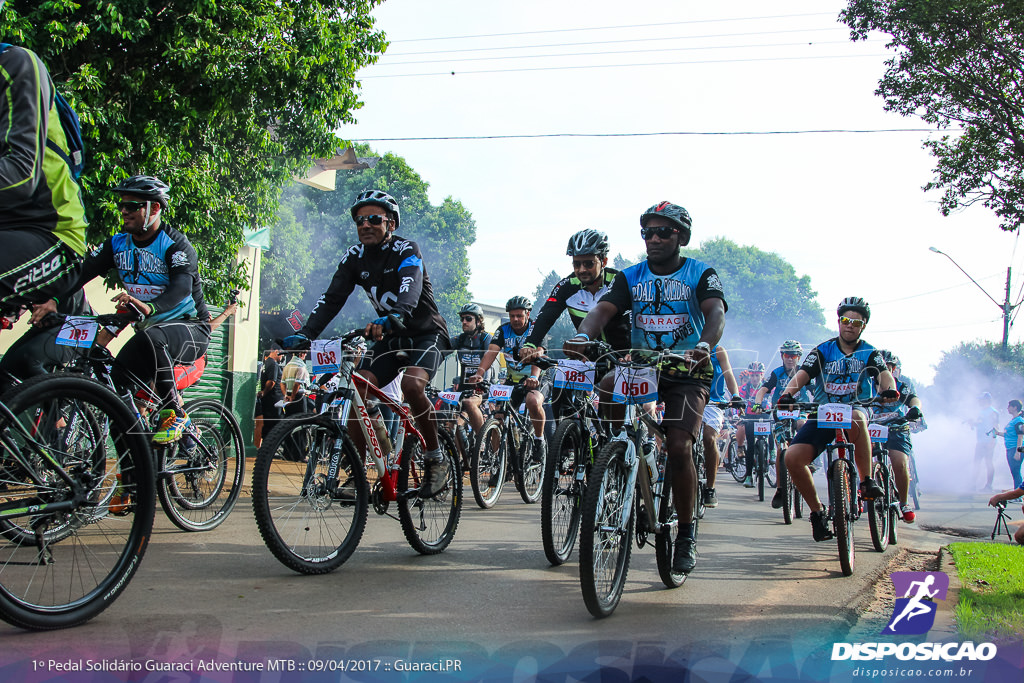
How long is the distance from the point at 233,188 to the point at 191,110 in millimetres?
2951

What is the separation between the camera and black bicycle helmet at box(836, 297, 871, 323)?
749 centimetres

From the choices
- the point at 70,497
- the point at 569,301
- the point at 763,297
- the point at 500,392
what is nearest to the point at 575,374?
the point at 569,301

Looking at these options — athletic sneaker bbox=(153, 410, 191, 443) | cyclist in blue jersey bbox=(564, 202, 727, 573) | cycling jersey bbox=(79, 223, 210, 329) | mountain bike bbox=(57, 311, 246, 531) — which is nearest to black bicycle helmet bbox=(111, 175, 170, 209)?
cycling jersey bbox=(79, 223, 210, 329)

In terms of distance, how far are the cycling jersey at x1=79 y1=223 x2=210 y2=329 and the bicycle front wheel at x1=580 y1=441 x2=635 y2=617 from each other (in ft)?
10.0

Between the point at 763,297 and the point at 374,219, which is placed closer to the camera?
the point at 374,219

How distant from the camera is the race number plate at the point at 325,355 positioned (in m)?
5.05

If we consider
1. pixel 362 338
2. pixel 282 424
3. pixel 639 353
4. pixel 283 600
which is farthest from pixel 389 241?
pixel 283 600

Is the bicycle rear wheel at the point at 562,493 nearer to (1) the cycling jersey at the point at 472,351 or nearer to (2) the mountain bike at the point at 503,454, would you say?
(2) the mountain bike at the point at 503,454

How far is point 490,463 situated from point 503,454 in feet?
0.68

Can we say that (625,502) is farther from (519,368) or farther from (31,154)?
(519,368)

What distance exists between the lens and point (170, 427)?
5.86 m

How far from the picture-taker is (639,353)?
4629mm

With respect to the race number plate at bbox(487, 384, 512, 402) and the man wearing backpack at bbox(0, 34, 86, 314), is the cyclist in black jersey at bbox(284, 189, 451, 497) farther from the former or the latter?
Answer: the race number plate at bbox(487, 384, 512, 402)

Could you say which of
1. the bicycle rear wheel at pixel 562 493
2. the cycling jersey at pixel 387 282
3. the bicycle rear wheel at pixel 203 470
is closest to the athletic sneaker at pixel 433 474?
the bicycle rear wheel at pixel 562 493
